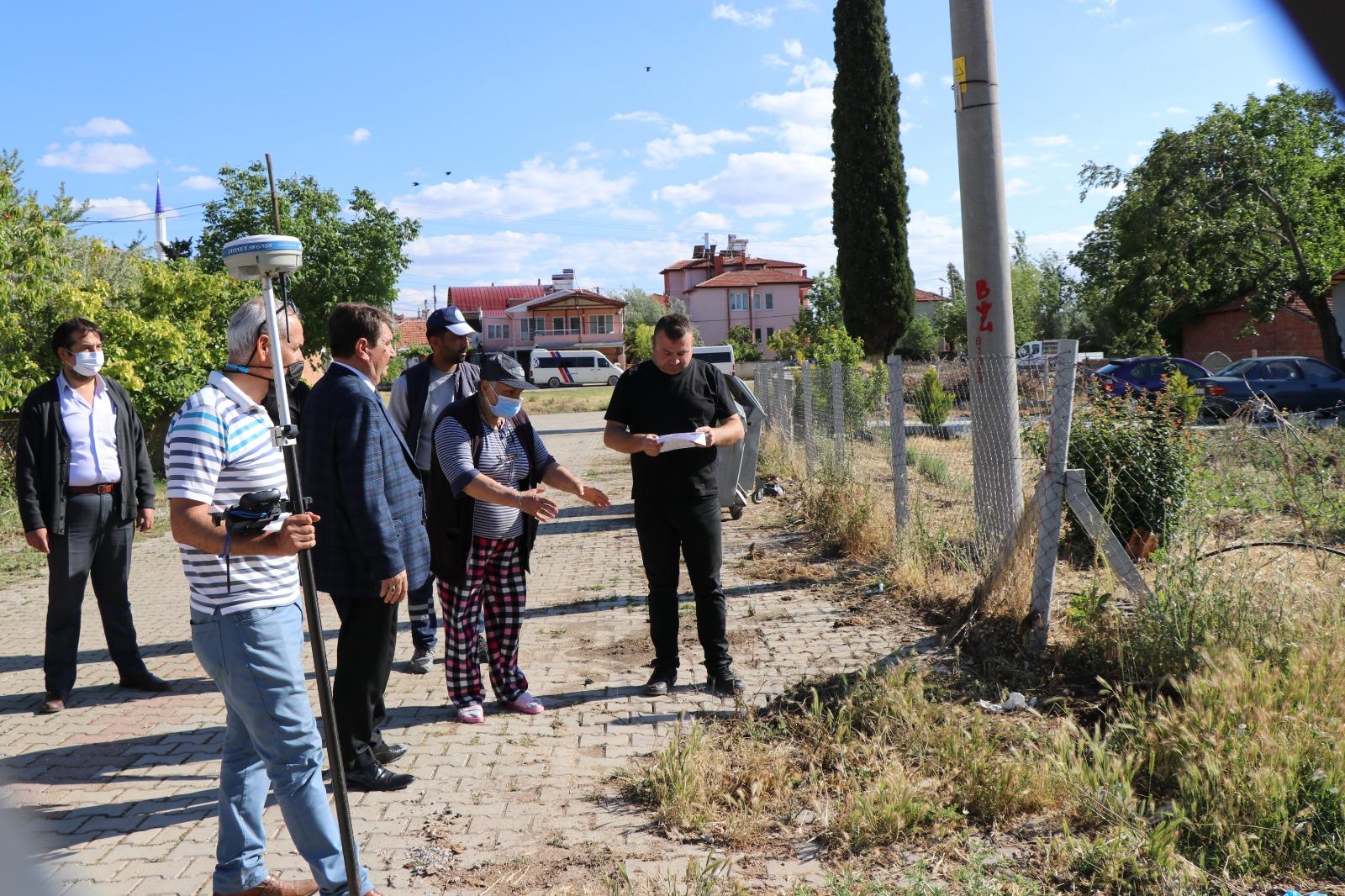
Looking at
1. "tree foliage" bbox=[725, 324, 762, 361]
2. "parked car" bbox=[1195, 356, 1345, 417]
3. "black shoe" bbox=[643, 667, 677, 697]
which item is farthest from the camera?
"tree foliage" bbox=[725, 324, 762, 361]

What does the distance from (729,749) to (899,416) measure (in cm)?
430

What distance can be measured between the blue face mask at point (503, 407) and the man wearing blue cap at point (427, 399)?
912mm

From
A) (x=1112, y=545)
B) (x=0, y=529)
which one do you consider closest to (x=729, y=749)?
(x=1112, y=545)

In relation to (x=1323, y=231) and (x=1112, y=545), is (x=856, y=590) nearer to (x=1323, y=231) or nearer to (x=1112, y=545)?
(x=1112, y=545)

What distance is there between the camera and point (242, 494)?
309 centimetres

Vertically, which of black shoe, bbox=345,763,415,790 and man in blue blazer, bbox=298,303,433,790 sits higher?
man in blue blazer, bbox=298,303,433,790

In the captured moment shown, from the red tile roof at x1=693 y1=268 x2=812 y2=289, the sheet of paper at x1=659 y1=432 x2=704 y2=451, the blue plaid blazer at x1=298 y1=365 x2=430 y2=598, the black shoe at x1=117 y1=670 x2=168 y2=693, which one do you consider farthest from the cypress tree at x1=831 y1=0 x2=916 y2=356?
the red tile roof at x1=693 y1=268 x2=812 y2=289

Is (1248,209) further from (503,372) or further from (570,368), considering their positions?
(570,368)

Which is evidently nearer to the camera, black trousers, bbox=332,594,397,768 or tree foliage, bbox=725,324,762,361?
black trousers, bbox=332,594,397,768

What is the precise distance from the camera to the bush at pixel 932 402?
20.9m

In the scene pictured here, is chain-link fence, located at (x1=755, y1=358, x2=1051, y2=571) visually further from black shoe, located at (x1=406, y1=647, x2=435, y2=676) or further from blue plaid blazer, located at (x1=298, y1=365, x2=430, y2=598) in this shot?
blue plaid blazer, located at (x1=298, y1=365, x2=430, y2=598)

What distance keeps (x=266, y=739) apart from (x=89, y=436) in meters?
3.58

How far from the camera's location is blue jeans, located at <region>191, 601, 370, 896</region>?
3082mm

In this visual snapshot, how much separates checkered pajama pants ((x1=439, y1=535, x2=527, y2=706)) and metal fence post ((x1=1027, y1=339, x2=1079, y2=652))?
283cm
